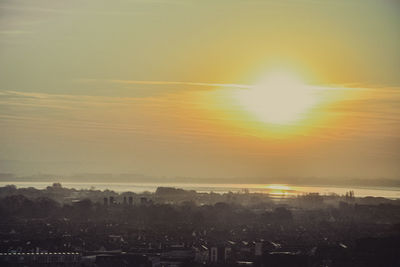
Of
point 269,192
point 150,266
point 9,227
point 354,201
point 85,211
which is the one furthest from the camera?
point 269,192

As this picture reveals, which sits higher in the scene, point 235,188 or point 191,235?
point 235,188

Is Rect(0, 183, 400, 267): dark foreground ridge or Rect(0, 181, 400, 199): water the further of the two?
Rect(0, 181, 400, 199): water

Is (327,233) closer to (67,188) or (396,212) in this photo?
(396,212)

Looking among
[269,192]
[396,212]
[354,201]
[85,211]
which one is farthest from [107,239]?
[269,192]

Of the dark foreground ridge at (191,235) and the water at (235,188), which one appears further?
the water at (235,188)

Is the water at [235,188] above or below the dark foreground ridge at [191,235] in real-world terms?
above

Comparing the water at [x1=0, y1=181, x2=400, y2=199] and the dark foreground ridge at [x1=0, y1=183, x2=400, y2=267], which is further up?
the water at [x1=0, y1=181, x2=400, y2=199]

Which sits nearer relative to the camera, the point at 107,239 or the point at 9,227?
the point at 107,239

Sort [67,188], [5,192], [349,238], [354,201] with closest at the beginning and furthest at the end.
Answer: [349,238] < [5,192] < [354,201] < [67,188]
